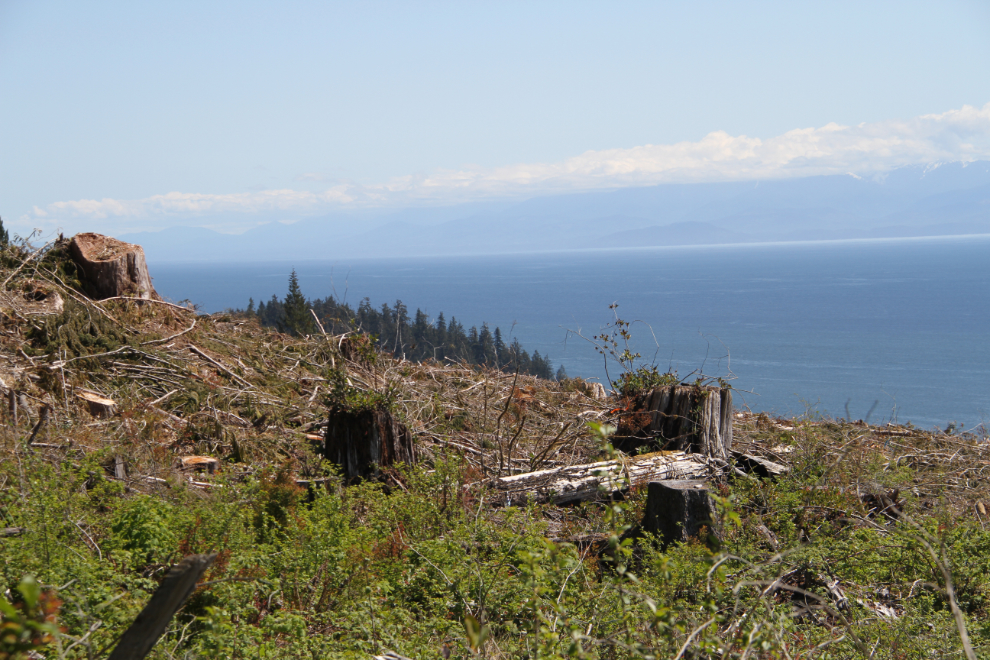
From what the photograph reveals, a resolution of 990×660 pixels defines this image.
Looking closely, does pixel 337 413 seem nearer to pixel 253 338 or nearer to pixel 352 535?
pixel 352 535

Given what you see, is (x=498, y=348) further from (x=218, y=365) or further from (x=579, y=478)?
(x=579, y=478)

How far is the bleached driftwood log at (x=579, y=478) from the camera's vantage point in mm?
6723

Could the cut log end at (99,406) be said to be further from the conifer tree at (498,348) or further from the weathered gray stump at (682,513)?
the weathered gray stump at (682,513)

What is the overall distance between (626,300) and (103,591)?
158 metres

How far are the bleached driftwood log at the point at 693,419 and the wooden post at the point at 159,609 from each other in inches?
252

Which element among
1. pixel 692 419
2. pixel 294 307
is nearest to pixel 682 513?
pixel 692 419

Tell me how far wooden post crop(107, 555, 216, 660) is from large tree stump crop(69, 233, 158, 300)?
10.1 m

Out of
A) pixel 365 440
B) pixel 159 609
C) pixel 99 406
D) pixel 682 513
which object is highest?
pixel 159 609

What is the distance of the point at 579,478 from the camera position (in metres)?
7.02

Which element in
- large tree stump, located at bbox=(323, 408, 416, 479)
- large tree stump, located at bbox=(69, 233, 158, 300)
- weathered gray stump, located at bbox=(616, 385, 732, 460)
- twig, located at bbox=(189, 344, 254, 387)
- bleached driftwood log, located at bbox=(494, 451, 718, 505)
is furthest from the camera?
large tree stump, located at bbox=(69, 233, 158, 300)

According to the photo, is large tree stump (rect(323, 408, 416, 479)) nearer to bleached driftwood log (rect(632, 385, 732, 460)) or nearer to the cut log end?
the cut log end

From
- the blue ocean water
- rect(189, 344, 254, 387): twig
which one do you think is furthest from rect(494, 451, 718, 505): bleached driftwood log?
rect(189, 344, 254, 387): twig

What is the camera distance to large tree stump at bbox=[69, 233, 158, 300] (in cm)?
1068

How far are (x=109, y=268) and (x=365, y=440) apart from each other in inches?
270
